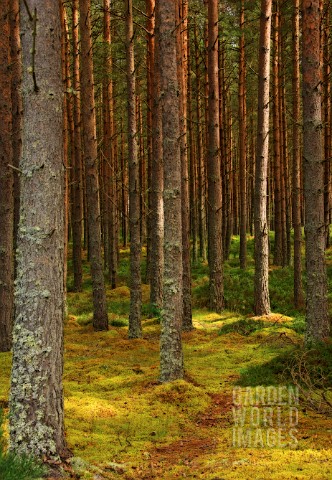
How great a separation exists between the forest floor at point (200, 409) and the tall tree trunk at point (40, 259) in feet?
2.16

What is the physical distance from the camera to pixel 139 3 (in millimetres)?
22797

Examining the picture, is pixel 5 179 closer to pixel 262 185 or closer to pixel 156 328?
pixel 156 328

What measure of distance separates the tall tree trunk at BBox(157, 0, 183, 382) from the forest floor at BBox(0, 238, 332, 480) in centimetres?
58

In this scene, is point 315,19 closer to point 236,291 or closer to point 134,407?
point 134,407

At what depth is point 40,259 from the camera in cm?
525

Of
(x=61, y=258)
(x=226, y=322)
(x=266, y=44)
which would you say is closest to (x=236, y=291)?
(x=226, y=322)

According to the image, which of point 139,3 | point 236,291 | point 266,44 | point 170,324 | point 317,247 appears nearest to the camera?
point 170,324

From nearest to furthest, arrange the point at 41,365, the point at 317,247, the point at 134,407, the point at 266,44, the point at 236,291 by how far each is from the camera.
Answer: the point at 41,365 < the point at 134,407 < the point at 317,247 < the point at 266,44 < the point at 236,291

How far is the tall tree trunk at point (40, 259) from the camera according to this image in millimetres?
5191

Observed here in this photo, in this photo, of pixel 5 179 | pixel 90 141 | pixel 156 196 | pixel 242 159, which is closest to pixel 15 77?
pixel 90 141

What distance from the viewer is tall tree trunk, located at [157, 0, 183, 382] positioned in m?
8.84

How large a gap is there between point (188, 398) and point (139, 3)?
19239 mm

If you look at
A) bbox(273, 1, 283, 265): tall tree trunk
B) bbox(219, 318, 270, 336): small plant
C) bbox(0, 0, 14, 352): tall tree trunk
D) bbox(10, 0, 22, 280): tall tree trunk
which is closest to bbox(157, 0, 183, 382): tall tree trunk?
bbox(0, 0, 14, 352): tall tree trunk

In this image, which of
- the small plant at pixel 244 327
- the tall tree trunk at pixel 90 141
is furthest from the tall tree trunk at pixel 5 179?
the small plant at pixel 244 327
